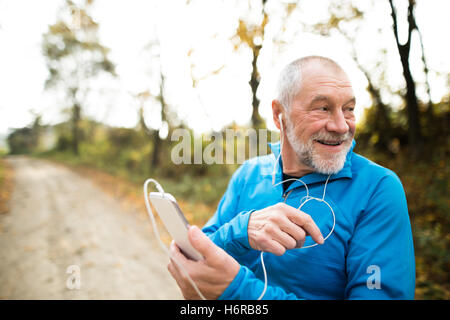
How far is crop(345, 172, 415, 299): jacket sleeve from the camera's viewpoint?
1.15 m

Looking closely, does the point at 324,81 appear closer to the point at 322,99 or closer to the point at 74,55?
the point at 322,99

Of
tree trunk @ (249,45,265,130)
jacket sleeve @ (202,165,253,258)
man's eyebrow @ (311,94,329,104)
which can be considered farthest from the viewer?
tree trunk @ (249,45,265,130)

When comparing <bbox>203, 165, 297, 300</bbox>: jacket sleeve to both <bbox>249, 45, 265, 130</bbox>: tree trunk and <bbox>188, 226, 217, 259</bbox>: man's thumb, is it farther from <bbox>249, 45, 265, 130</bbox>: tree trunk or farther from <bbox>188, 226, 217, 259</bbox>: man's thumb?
<bbox>249, 45, 265, 130</bbox>: tree trunk

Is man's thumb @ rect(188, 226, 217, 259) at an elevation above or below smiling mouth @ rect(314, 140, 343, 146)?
below

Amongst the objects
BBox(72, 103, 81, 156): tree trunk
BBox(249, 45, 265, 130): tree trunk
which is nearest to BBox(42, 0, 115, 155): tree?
BBox(72, 103, 81, 156): tree trunk

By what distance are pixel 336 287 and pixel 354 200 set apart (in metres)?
0.48

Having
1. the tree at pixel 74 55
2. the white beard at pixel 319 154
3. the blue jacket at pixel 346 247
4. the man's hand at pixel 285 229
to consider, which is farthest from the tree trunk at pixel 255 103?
the tree at pixel 74 55

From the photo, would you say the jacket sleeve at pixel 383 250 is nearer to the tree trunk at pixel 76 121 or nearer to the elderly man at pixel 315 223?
the elderly man at pixel 315 223

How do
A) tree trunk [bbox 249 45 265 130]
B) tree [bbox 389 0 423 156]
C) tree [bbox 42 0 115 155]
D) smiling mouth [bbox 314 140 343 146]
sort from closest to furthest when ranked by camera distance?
smiling mouth [bbox 314 140 343 146], tree [bbox 389 0 423 156], tree trunk [bbox 249 45 265 130], tree [bbox 42 0 115 155]

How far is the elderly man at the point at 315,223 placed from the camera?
1.10m

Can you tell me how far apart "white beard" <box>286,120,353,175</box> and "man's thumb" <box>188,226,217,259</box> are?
0.80 metres

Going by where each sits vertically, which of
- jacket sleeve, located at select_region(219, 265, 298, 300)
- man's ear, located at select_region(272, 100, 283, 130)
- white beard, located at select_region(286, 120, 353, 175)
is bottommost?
jacket sleeve, located at select_region(219, 265, 298, 300)

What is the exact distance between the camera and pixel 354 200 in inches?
53.2
